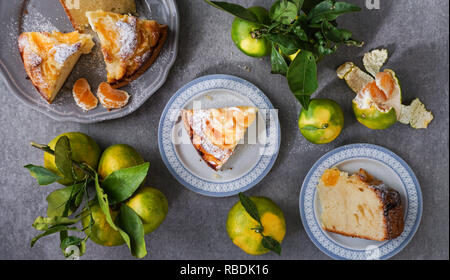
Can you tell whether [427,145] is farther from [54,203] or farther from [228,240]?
[54,203]

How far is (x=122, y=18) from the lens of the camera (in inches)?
50.8

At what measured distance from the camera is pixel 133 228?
1.14m

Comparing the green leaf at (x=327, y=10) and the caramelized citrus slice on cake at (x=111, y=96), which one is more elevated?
the green leaf at (x=327, y=10)

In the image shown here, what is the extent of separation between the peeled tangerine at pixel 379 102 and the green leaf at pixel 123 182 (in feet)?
2.50

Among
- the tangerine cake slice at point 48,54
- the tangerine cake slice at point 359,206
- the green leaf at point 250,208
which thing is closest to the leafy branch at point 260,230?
the green leaf at point 250,208

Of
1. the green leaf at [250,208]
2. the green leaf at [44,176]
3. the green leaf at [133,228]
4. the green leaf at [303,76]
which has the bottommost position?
the green leaf at [250,208]

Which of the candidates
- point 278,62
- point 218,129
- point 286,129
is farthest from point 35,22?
point 286,129

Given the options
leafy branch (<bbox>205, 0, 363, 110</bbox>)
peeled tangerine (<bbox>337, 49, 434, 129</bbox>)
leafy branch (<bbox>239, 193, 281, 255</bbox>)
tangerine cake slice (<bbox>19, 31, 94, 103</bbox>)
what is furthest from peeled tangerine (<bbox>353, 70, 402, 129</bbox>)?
tangerine cake slice (<bbox>19, 31, 94, 103</bbox>)

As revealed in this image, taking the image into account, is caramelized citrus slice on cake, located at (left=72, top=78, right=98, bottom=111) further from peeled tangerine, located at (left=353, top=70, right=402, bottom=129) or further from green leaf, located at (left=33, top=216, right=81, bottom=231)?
peeled tangerine, located at (left=353, top=70, right=402, bottom=129)

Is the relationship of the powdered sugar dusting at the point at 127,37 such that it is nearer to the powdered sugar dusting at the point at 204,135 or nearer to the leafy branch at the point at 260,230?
the powdered sugar dusting at the point at 204,135

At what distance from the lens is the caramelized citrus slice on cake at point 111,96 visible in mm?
1333

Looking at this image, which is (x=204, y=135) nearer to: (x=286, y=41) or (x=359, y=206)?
(x=286, y=41)

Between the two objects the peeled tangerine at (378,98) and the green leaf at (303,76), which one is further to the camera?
the peeled tangerine at (378,98)

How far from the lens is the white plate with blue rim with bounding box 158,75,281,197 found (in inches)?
54.5
